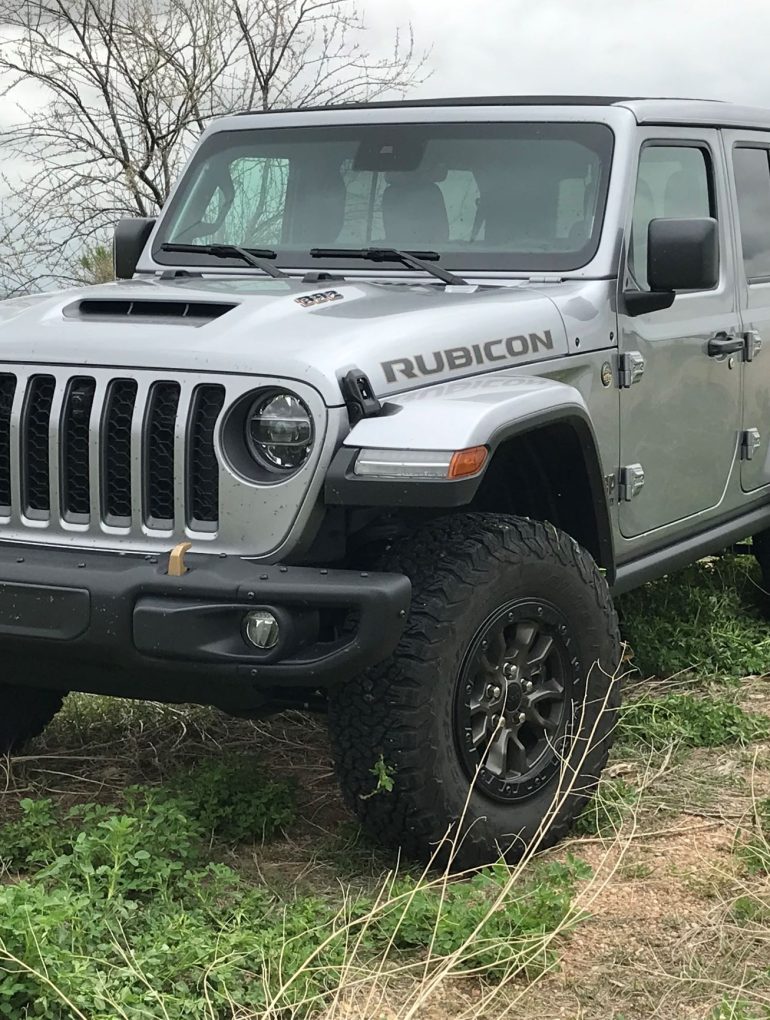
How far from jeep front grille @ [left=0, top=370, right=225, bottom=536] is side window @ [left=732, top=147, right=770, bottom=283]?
8.92ft

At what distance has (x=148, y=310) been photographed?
4.04 m

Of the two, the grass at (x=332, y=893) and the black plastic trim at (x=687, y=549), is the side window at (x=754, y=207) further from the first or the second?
the grass at (x=332, y=893)

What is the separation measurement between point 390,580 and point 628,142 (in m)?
2.01

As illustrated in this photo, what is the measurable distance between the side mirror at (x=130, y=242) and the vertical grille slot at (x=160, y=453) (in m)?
1.86

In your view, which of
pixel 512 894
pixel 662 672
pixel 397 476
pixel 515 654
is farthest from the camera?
pixel 662 672

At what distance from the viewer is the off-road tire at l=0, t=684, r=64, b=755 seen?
4.83 metres

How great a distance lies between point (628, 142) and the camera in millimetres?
4750

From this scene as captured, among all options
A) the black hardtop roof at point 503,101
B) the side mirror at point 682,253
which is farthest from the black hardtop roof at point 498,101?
the side mirror at point 682,253

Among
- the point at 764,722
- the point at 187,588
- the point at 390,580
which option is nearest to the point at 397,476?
the point at 390,580

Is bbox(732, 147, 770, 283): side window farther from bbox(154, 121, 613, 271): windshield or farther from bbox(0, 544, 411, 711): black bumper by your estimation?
bbox(0, 544, 411, 711): black bumper

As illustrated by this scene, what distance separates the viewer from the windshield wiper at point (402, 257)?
4.50 metres

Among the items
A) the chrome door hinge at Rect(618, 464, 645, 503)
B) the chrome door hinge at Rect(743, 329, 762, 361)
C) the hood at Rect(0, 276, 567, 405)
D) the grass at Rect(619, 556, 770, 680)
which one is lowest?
the grass at Rect(619, 556, 770, 680)

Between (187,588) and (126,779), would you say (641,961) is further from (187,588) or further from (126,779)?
(126,779)

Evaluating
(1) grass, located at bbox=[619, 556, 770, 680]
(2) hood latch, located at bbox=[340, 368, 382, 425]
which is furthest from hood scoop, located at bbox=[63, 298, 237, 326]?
(1) grass, located at bbox=[619, 556, 770, 680]
